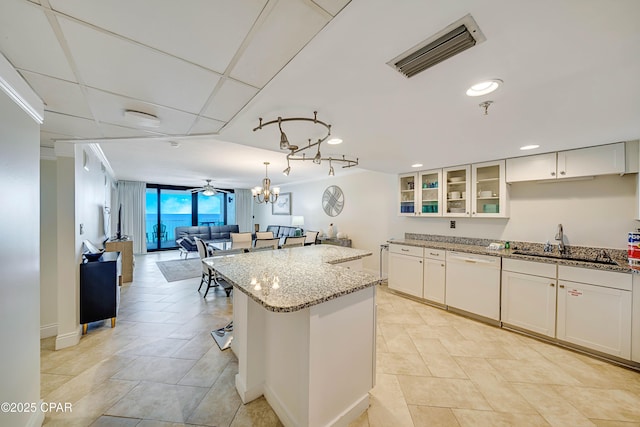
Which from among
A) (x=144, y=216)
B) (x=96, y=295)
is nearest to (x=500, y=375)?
(x=96, y=295)

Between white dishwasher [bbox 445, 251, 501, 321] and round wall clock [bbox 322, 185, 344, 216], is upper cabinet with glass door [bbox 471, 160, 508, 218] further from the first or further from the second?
round wall clock [bbox 322, 185, 344, 216]

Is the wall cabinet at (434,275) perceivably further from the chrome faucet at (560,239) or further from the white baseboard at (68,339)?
the white baseboard at (68,339)

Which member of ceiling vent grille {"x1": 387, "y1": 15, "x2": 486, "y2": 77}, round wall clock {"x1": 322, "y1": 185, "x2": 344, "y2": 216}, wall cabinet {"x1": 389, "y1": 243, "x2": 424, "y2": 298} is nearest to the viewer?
ceiling vent grille {"x1": 387, "y1": 15, "x2": 486, "y2": 77}

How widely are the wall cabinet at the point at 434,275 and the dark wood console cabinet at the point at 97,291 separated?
13.8 feet

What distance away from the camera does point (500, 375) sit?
2039 mm

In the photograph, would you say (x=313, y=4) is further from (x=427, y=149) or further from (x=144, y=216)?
(x=144, y=216)

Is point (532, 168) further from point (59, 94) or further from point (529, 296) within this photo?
point (59, 94)

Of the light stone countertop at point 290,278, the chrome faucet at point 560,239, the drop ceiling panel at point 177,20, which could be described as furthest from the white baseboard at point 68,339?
the chrome faucet at point 560,239

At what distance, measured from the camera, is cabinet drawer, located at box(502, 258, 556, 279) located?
8.25ft

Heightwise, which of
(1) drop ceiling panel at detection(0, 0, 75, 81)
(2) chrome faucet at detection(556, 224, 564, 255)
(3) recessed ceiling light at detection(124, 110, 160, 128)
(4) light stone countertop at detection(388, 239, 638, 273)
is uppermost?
(1) drop ceiling panel at detection(0, 0, 75, 81)

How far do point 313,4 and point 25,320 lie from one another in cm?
232

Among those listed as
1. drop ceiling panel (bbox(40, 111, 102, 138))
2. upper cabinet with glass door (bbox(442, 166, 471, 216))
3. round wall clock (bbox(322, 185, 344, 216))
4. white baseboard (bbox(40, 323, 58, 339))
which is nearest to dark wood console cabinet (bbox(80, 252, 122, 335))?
white baseboard (bbox(40, 323, 58, 339))

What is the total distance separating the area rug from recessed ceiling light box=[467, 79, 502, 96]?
18.5ft

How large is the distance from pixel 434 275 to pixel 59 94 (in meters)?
4.30
